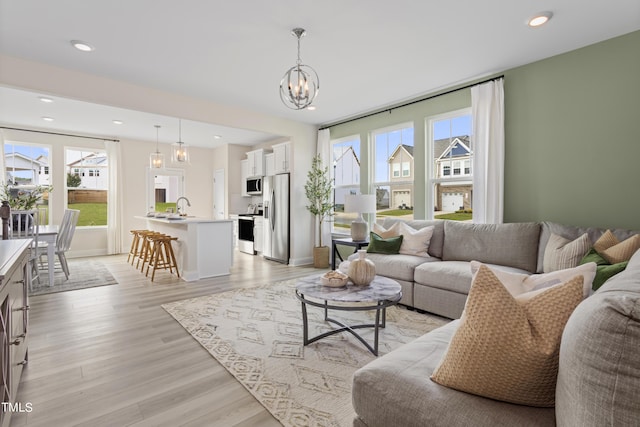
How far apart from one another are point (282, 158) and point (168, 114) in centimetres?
238

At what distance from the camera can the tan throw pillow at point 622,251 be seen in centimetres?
234

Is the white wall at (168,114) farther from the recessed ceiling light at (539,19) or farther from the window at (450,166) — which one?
the recessed ceiling light at (539,19)

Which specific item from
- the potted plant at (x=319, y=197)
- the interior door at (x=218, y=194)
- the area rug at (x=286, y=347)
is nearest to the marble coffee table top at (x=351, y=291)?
the area rug at (x=286, y=347)

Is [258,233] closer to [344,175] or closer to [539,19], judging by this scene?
[344,175]

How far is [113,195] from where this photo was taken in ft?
22.9

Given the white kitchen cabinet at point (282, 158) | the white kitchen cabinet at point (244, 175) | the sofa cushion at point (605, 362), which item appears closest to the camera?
the sofa cushion at point (605, 362)

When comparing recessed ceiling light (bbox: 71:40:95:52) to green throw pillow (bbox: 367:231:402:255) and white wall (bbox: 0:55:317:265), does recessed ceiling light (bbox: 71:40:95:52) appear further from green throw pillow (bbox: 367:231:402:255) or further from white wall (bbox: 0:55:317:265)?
green throw pillow (bbox: 367:231:402:255)

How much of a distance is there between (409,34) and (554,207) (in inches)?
94.0

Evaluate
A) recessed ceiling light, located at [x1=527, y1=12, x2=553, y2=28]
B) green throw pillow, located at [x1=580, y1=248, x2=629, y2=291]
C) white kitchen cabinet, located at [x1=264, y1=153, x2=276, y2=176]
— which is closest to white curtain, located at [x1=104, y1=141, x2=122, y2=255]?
white kitchen cabinet, located at [x1=264, y1=153, x2=276, y2=176]

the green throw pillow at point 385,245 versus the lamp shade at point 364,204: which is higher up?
the lamp shade at point 364,204

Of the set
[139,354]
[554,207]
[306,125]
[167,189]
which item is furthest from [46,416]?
[167,189]

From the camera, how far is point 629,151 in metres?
2.96

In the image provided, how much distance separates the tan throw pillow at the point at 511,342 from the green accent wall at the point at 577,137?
2874 mm

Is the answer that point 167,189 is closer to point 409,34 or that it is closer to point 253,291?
point 253,291
